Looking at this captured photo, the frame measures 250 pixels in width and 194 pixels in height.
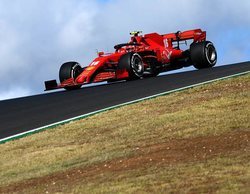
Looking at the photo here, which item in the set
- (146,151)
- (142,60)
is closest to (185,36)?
(142,60)

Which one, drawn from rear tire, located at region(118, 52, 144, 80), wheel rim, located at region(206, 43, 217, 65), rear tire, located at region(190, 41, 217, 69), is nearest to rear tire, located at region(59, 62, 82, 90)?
rear tire, located at region(118, 52, 144, 80)

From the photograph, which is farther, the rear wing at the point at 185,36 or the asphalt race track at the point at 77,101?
the rear wing at the point at 185,36

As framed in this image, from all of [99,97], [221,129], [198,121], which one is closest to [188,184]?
[221,129]

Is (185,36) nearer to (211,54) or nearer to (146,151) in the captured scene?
(211,54)

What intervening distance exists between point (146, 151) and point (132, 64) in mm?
12575

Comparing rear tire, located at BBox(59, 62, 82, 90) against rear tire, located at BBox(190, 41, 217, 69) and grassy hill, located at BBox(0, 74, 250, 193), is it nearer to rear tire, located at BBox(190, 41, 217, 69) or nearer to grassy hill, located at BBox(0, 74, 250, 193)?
rear tire, located at BBox(190, 41, 217, 69)

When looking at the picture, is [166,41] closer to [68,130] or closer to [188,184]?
[68,130]

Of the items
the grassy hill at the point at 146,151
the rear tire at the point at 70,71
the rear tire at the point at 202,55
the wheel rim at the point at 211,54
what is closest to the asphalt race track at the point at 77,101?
the grassy hill at the point at 146,151

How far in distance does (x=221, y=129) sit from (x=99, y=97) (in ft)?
25.1

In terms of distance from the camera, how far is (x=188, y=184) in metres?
8.71

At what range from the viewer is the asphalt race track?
16547mm

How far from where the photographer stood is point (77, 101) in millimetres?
19281

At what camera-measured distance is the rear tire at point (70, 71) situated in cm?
2488

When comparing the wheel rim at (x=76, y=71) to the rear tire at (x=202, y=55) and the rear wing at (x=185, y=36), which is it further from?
the rear tire at (x=202, y=55)
